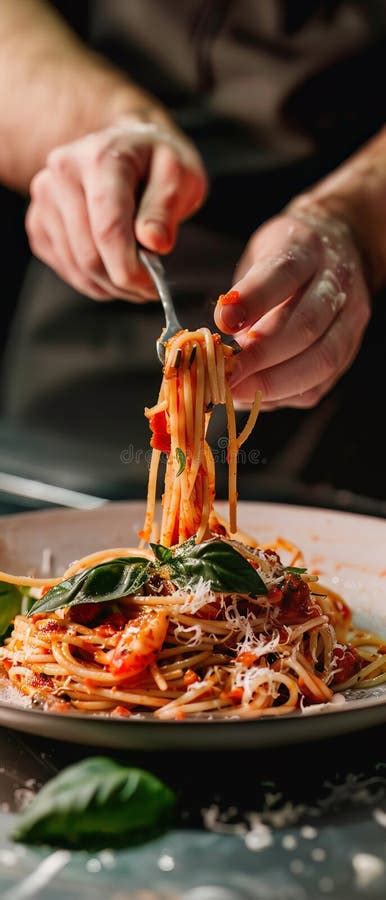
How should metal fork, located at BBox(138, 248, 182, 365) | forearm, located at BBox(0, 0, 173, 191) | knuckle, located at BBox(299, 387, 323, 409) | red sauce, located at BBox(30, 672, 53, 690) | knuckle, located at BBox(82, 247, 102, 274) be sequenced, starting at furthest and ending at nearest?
forearm, located at BBox(0, 0, 173, 191) → knuckle, located at BBox(82, 247, 102, 274) → knuckle, located at BBox(299, 387, 323, 409) → metal fork, located at BBox(138, 248, 182, 365) → red sauce, located at BBox(30, 672, 53, 690)

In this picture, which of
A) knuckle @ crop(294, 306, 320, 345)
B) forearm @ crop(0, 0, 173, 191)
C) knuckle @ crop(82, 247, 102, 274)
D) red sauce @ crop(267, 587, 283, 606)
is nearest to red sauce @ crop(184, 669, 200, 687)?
red sauce @ crop(267, 587, 283, 606)

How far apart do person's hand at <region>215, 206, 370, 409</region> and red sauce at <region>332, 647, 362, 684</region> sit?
23.0 inches

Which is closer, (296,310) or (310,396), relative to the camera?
(296,310)

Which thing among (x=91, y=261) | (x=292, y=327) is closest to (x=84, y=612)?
(x=292, y=327)

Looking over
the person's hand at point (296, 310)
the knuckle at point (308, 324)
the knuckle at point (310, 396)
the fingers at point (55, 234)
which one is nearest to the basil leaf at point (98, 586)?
the person's hand at point (296, 310)

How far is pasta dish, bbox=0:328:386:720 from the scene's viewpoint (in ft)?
6.35

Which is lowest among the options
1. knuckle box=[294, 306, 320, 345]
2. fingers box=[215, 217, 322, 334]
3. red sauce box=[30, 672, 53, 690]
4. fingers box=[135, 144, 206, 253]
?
red sauce box=[30, 672, 53, 690]

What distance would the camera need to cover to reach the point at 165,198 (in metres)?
2.88

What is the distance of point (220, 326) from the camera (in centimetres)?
203

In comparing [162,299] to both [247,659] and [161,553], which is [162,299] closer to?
[161,553]

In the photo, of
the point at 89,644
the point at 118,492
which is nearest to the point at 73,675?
the point at 89,644

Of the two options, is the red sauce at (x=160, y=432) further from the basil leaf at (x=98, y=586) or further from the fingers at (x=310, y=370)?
the basil leaf at (x=98, y=586)

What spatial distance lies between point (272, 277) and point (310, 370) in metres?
0.30

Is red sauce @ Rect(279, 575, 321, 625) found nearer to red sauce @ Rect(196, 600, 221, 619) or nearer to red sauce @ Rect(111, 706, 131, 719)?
red sauce @ Rect(196, 600, 221, 619)
